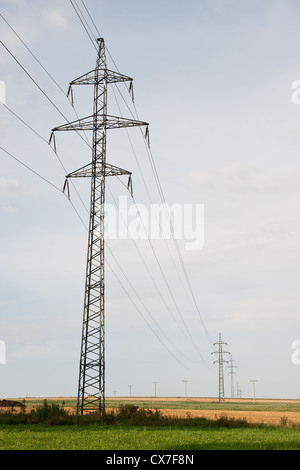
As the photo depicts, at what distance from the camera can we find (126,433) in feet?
97.7

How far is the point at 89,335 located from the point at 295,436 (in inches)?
620

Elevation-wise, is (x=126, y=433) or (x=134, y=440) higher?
(x=134, y=440)

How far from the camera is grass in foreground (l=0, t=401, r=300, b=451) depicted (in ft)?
80.7

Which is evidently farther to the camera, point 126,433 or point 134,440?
point 126,433

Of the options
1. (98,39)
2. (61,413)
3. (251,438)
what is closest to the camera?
(251,438)

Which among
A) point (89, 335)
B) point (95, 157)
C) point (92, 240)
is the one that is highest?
point (95, 157)

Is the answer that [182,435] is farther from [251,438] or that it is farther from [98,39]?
[98,39]

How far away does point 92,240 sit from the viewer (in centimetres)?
3991

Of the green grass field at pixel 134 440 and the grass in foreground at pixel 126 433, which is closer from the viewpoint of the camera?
the green grass field at pixel 134 440

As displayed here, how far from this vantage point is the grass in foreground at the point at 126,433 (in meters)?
24.6

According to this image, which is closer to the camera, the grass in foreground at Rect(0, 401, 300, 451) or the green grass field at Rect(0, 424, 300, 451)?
the green grass field at Rect(0, 424, 300, 451)
